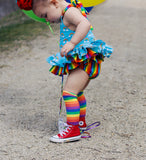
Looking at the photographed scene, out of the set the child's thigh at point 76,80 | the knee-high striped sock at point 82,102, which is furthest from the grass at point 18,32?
the child's thigh at point 76,80

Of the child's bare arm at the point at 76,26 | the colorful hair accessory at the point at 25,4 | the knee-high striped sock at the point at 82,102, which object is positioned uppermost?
the colorful hair accessory at the point at 25,4

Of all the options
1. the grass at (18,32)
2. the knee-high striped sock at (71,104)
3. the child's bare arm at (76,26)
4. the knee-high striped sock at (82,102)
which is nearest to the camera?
the child's bare arm at (76,26)

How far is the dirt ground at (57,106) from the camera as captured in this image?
8.29 feet

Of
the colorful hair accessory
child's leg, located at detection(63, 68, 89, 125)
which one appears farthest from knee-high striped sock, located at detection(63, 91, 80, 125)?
the colorful hair accessory

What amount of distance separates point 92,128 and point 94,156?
1.80ft

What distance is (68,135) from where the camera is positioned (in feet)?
8.73

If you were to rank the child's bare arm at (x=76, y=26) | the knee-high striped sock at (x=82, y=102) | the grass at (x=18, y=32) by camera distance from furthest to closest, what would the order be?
the grass at (x=18, y=32) → the knee-high striped sock at (x=82, y=102) → the child's bare arm at (x=76, y=26)

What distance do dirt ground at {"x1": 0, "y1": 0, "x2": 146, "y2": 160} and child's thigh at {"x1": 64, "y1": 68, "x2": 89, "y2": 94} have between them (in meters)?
0.46

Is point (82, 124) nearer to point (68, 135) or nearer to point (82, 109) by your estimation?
point (82, 109)

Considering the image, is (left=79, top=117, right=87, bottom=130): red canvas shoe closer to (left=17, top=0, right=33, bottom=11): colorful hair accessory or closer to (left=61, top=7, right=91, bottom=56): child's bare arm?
(left=61, top=7, right=91, bottom=56): child's bare arm

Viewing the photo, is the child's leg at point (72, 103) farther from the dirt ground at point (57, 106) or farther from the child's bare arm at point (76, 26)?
the child's bare arm at point (76, 26)

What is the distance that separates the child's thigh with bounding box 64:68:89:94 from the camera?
2619 mm

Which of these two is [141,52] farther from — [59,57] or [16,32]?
[59,57]

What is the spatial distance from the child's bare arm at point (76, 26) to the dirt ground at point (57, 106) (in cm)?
80
